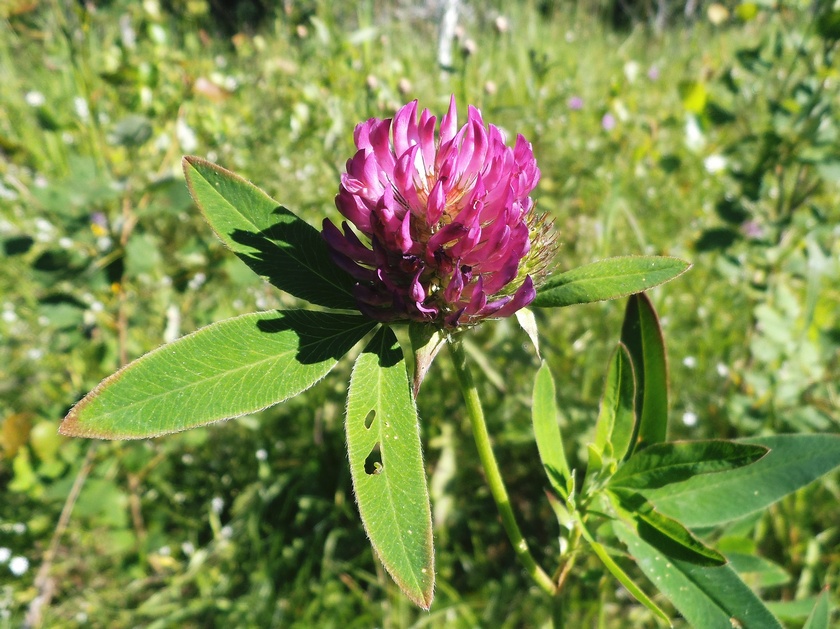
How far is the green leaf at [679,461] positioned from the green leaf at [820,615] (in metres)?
0.30

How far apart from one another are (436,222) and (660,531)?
20.9 inches

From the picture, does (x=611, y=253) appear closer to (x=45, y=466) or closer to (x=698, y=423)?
(x=698, y=423)

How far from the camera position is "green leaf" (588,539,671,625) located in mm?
729

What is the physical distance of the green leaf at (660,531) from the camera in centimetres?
77

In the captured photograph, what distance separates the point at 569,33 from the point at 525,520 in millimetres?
4518

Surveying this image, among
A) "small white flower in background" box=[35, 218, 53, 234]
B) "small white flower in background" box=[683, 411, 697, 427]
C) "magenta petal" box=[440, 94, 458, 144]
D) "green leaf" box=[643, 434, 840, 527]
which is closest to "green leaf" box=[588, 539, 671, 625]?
"green leaf" box=[643, 434, 840, 527]

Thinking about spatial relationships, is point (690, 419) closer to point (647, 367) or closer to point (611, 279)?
point (647, 367)

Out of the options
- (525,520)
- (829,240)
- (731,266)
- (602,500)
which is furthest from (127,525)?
(829,240)

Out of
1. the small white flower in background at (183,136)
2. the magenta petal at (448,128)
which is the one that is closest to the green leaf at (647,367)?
the magenta petal at (448,128)

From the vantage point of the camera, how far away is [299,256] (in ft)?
2.85

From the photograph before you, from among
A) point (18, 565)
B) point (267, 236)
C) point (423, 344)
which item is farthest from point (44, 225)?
point (423, 344)

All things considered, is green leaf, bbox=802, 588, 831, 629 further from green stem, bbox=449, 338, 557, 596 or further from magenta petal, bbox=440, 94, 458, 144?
magenta petal, bbox=440, 94, 458, 144

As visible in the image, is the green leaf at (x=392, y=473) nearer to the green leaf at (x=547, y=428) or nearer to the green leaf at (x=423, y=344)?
the green leaf at (x=423, y=344)

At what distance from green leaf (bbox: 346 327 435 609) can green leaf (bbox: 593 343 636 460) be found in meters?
0.33
